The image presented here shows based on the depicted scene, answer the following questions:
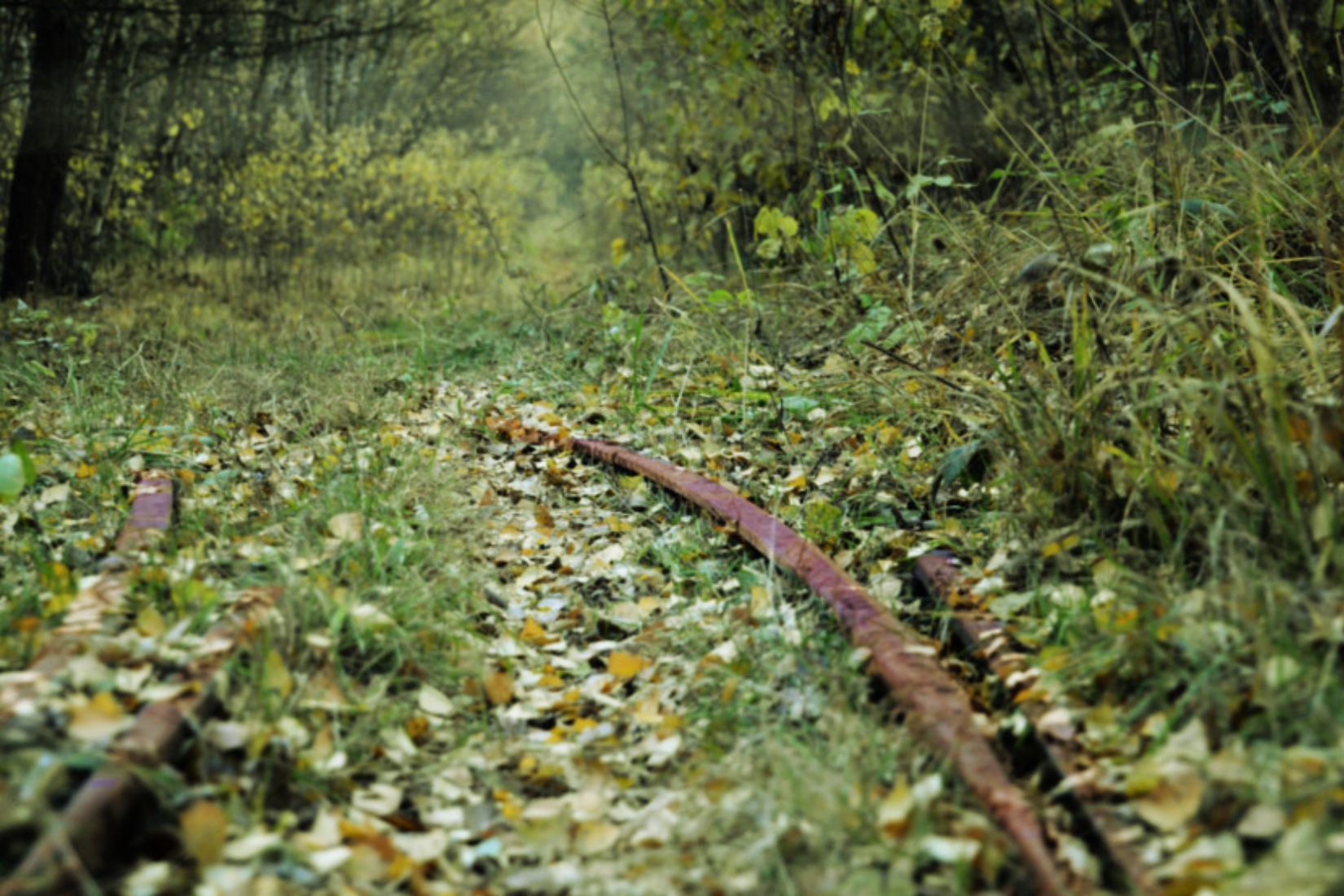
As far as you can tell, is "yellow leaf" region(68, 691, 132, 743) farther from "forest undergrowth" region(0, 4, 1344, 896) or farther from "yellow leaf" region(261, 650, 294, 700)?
"yellow leaf" region(261, 650, 294, 700)

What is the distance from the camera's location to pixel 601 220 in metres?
14.4

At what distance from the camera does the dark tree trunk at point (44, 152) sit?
8.80 m

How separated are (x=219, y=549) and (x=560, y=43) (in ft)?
90.5

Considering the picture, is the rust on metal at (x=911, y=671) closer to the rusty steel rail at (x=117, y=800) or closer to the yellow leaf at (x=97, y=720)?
the rusty steel rail at (x=117, y=800)

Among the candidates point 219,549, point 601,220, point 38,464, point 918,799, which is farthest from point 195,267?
point 918,799

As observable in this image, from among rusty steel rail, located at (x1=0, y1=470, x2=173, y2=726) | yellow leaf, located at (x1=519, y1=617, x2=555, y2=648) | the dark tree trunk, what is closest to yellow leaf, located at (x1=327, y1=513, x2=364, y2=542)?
rusty steel rail, located at (x1=0, y1=470, x2=173, y2=726)

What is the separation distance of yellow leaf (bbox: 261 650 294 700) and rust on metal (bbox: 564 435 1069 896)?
51.3 inches

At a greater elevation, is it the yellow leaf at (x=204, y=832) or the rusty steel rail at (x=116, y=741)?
the rusty steel rail at (x=116, y=741)

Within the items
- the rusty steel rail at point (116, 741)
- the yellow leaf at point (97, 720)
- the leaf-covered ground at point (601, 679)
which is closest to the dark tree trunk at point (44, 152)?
the leaf-covered ground at point (601, 679)

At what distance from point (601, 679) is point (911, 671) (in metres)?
0.90

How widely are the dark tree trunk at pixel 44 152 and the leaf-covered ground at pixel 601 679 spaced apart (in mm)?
6074

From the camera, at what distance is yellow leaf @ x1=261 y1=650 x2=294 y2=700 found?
2.13m

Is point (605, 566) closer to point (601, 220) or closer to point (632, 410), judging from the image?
point (632, 410)

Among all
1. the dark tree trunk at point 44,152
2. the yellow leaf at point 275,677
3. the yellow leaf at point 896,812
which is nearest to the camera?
the yellow leaf at point 896,812
